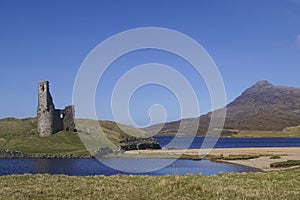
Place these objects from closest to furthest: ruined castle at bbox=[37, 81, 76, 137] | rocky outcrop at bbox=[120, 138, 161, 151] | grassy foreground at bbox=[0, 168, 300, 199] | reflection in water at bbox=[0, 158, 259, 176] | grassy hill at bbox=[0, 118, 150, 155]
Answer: grassy foreground at bbox=[0, 168, 300, 199] < reflection in water at bbox=[0, 158, 259, 176] < grassy hill at bbox=[0, 118, 150, 155] < ruined castle at bbox=[37, 81, 76, 137] < rocky outcrop at bbox=[120, 138, 161, 151]

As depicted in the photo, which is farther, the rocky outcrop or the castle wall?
the rocky outcrop

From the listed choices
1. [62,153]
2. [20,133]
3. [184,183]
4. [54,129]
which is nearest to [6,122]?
[20,133]

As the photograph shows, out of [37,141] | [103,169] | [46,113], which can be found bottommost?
[103,169]

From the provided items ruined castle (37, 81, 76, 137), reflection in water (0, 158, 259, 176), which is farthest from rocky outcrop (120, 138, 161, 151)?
reflection in water (0, 158, 259, 176)

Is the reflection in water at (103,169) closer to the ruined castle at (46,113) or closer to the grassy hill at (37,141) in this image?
A: the grassy hill at (37,141)

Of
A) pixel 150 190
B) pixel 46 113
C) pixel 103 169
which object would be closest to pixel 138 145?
pixel 46 113

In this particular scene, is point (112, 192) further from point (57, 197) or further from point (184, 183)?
point (184, 183)

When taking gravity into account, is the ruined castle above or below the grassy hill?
above

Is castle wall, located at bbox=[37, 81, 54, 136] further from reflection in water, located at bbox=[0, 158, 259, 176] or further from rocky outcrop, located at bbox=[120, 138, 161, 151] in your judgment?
reflection in water, located at bbox=[0, 158, 259, 176]

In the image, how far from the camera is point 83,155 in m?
99.8

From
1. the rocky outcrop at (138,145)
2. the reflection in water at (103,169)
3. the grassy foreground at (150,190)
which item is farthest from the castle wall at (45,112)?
the grassy foreground at (150,190)

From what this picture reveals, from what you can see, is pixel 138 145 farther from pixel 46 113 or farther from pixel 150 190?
pixel 150 190

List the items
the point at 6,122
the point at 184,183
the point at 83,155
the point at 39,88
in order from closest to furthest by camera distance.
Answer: the point at 184,183
the point at 83,155
the point at 39,88
the point at 6,122

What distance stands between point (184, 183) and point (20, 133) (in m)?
104
